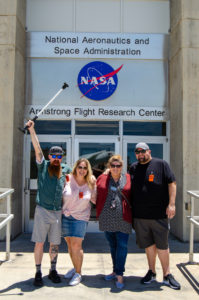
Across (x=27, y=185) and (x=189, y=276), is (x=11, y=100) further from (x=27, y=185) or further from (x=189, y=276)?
(x=189, y=276)

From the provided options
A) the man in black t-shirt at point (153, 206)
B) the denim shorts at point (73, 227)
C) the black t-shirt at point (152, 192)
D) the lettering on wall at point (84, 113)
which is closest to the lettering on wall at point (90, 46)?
the lettering on wall at point (84, 113)

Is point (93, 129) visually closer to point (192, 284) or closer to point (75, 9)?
point (75, 9)

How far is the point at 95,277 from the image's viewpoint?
3.95 m

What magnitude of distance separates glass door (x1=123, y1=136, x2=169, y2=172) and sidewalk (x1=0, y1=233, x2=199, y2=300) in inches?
78.5

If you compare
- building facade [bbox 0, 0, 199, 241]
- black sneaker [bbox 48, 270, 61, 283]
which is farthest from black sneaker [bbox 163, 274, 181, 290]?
building facade [bbox 0, 0, 199, 241]

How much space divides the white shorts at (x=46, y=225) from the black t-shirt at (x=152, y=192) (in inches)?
38.2

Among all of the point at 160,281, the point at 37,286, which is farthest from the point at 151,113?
the point at 37,286

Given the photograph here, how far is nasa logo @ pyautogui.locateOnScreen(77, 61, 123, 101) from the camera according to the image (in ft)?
21.8


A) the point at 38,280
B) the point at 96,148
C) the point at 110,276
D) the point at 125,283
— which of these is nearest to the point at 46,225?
the point at 38,280

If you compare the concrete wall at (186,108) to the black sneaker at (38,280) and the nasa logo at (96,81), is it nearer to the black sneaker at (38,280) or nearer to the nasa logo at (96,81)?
the nasa logo at (96,81)

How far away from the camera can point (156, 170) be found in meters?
3.74

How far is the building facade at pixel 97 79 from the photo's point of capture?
6.63 metres

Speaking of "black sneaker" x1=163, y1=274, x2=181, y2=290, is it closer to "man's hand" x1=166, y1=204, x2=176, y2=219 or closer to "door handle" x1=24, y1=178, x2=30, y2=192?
"man's hand" x1=166, y1=204, x2=176, y2=219

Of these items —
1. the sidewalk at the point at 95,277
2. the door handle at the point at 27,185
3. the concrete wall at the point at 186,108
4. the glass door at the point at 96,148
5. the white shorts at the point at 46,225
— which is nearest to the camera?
the sidewalk at the point at 95,277
